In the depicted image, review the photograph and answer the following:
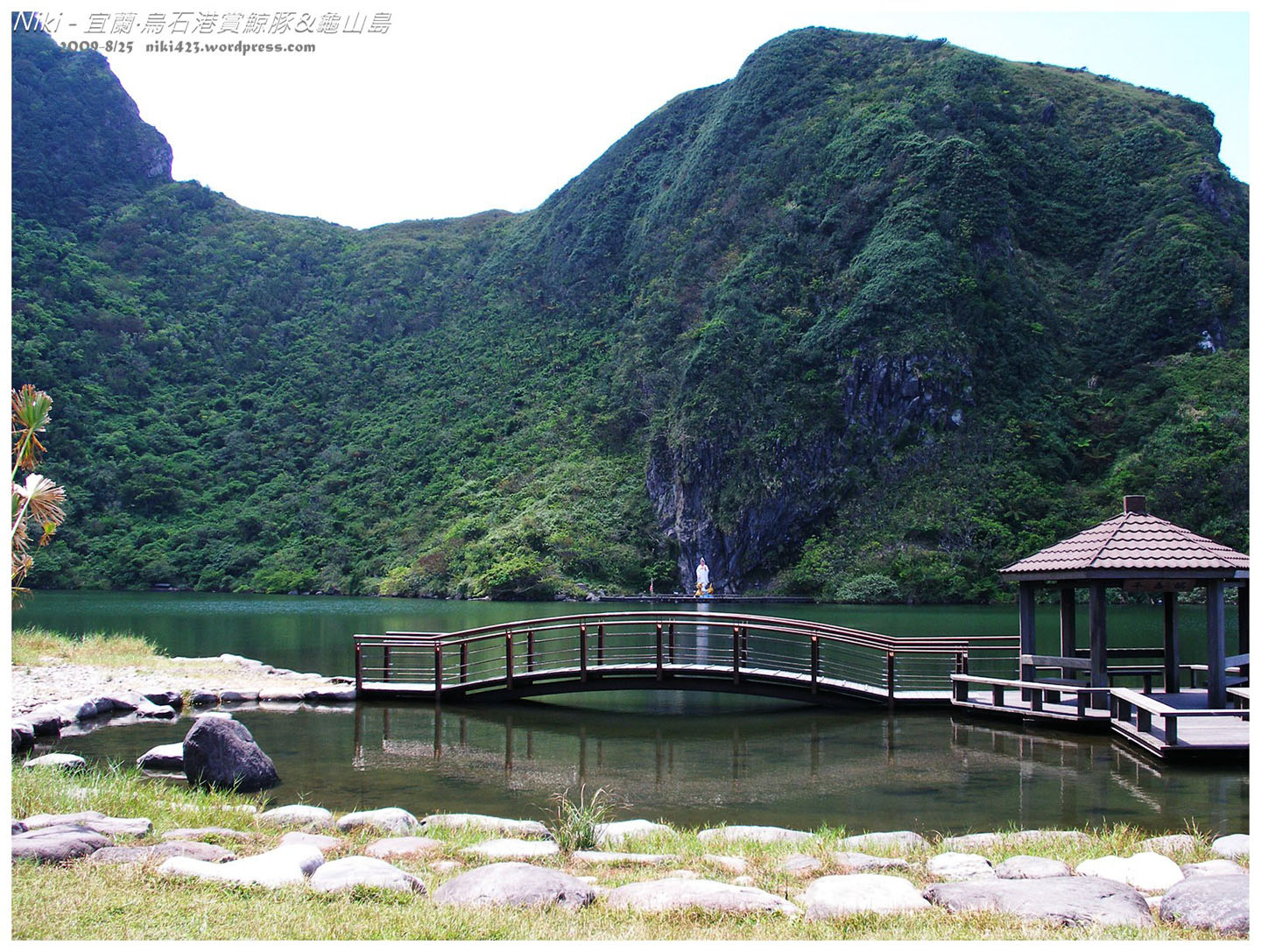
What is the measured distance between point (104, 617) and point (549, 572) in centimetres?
3424

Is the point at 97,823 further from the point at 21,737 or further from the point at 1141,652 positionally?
the point at 1141,652

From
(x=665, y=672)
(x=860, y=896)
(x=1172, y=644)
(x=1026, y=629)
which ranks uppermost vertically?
(x=1026, y=629)

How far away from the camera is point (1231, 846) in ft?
26.1

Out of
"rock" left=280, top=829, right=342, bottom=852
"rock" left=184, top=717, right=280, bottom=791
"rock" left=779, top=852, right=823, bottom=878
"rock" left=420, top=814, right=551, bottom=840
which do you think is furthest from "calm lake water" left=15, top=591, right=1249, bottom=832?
"rock" left=779, top=852, right=823, bottom=878

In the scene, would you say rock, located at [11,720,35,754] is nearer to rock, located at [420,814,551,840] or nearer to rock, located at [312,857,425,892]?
rock, located at [420,814,551,840]

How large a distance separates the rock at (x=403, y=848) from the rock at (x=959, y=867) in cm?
386

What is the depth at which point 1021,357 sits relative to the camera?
7838 cm

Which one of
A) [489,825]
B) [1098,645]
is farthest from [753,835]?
[1098,645]

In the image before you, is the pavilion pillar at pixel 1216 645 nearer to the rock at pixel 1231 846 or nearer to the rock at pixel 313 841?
the rock at pixel 1231 846

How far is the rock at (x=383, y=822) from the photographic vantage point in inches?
343

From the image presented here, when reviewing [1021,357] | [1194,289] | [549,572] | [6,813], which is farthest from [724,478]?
[6,813]

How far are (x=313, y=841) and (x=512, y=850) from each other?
170cm

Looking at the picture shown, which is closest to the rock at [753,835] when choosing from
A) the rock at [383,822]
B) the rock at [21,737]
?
the rock at [383,822]

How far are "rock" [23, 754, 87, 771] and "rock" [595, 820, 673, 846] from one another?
265 inches
